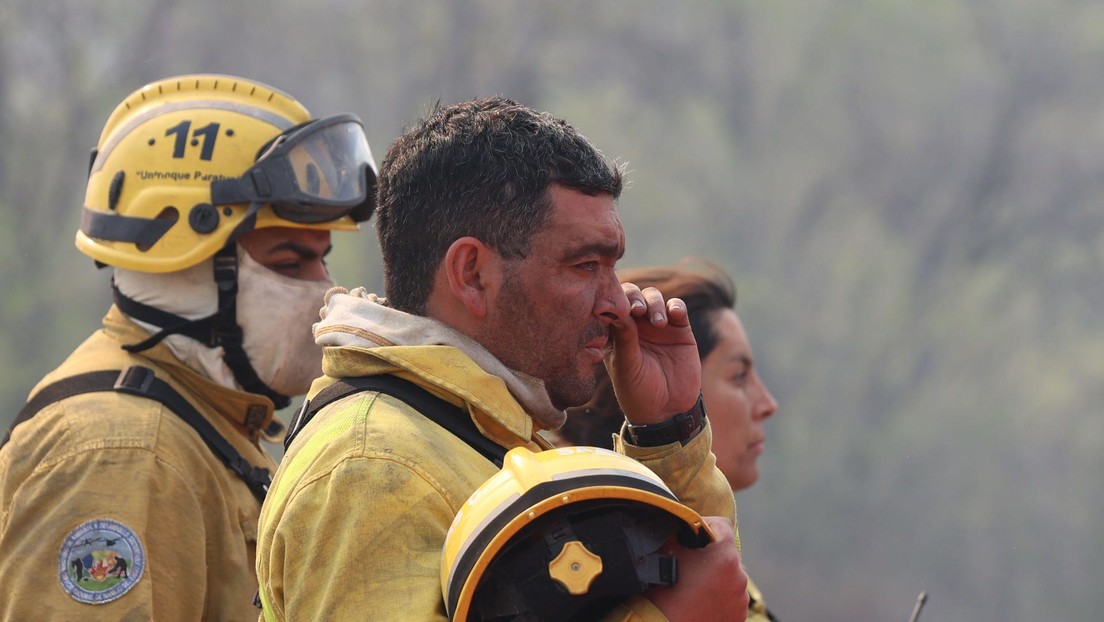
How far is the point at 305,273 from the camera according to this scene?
177 inches

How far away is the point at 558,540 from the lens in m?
2.15

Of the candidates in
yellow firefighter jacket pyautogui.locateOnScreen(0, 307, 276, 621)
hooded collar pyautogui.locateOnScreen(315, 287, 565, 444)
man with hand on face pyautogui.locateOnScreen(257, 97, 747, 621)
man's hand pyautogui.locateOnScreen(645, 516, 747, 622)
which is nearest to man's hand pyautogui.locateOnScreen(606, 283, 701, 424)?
man with hand on face pyautogui.locateOnScreen(257, 97, 747, 621)

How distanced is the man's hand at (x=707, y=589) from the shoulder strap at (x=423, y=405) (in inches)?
19.6

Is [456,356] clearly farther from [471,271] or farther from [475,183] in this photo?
[475,183]

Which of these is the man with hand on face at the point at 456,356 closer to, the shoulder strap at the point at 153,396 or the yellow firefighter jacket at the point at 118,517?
the yellow firefighter jacket at the point at 118,517

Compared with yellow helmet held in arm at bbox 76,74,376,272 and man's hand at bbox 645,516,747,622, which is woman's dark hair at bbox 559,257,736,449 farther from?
man's hand at bbox 645,516,747,622

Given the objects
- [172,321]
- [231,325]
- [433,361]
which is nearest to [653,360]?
[433,361]

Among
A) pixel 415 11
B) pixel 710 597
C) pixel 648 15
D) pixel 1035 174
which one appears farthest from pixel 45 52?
pixel 710 597

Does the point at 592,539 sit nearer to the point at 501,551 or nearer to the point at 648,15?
the point at 501,551

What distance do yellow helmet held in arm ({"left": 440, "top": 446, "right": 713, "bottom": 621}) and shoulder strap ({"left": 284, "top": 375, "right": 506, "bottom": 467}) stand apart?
0.36 meters

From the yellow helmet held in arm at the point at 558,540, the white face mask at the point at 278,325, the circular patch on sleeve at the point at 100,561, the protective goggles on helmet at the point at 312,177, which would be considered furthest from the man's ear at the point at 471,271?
the protective goggles on helmet at the point at 312,177

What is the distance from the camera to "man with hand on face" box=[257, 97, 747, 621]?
227 cm

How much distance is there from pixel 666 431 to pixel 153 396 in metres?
1.65

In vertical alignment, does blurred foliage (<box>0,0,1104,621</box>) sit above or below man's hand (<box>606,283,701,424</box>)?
above
